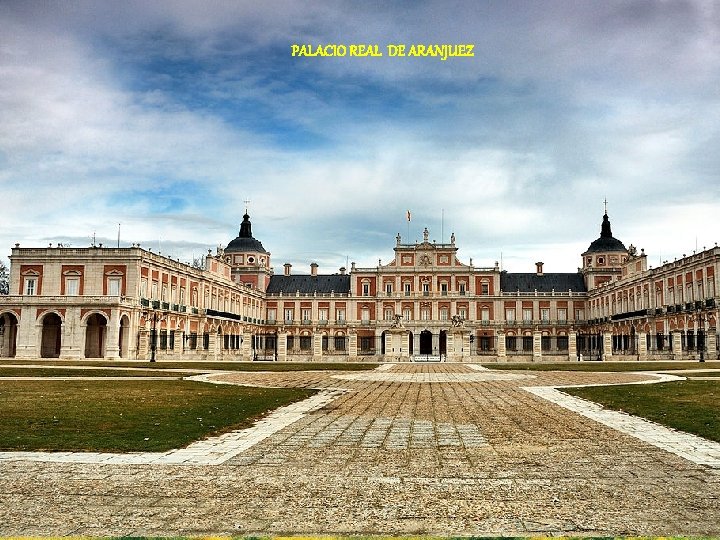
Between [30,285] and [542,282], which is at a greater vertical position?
[542,282]

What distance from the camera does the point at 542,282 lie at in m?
82.2

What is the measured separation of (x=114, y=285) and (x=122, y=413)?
3662 cm

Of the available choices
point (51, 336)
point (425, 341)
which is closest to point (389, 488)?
point (51, 336)

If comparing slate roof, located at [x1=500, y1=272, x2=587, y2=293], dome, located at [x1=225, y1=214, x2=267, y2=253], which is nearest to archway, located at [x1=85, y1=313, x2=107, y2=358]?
dome, located at [x1=225, y1=214, x2=267, y2=253]

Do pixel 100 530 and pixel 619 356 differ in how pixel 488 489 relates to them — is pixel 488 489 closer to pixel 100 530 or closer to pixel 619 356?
pixel 100 530

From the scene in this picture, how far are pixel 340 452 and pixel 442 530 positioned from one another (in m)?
3.58

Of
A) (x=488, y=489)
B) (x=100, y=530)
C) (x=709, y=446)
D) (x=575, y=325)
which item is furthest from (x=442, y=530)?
(x=575, y=325)

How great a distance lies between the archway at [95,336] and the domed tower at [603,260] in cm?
5623

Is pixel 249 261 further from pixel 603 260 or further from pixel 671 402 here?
pixel 671 402

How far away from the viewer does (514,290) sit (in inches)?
3211

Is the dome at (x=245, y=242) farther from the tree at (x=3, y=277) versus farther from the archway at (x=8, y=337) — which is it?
the archway at (x=8, y=337)

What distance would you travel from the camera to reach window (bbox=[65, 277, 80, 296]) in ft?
153

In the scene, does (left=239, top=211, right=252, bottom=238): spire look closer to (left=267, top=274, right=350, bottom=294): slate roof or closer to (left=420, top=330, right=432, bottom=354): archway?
(left=267, top=274, right=350, bottom=294): slate roof

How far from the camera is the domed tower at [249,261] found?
8238cm
